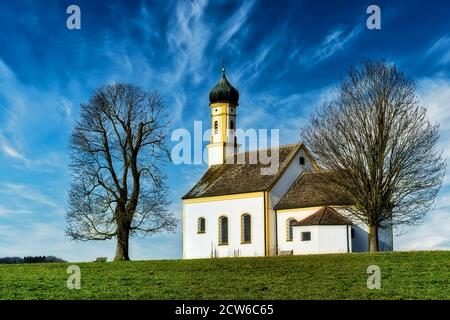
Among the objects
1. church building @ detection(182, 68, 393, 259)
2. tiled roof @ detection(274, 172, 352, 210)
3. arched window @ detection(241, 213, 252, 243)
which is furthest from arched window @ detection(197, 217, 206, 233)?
tiled roof @ detection(274, 172, 352, 210)

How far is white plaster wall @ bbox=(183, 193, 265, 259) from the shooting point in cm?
5047

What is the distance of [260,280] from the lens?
26.6 m

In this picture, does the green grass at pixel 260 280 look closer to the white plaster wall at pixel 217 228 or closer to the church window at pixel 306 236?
the church window at pixel 306 236

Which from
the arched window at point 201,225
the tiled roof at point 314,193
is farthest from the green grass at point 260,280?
the arched window at point 201,225

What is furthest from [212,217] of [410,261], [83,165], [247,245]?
[410,261]

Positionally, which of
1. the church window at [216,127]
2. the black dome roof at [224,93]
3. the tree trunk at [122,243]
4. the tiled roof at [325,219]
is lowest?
the tree trunk at [122,243]

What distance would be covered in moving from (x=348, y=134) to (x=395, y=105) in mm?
3339

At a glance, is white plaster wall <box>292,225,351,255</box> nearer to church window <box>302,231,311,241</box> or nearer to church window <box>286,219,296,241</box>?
church window <box>302,231,311,241</box>

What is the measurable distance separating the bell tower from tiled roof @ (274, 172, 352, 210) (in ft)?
33.0

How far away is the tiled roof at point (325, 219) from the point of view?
149 ft

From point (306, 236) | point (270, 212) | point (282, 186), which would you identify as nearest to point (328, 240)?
point (306, 236)

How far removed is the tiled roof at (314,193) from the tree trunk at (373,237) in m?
3.21

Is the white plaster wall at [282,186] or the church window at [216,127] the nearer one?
the white plaster wall at [282,186]
